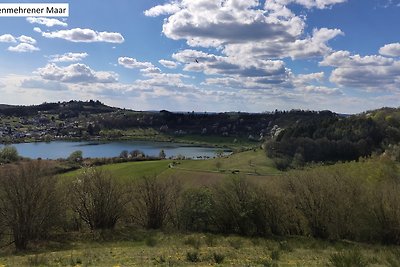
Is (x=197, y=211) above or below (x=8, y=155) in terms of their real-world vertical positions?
above

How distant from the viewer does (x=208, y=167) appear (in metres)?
114

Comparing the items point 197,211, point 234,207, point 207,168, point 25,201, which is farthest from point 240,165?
point 25,201

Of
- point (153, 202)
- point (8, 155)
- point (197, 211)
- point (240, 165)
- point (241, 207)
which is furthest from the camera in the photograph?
point (240, 165)

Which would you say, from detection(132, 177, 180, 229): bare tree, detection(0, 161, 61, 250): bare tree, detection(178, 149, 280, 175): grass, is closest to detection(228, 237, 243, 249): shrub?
detection(132, 177, 180, 229): bare tree

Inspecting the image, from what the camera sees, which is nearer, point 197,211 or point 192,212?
point 197,211

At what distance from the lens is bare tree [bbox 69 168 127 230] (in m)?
35.7

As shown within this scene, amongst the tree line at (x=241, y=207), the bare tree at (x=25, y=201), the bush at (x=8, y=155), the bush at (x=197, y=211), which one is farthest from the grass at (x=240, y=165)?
the bare tree at (x=25, y=201)

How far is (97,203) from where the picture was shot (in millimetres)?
35781

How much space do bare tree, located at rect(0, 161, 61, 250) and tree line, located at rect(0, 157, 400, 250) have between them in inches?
13.5

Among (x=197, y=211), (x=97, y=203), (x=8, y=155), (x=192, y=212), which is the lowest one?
(x=8, y=155)

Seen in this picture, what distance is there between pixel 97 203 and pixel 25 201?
28.1ft

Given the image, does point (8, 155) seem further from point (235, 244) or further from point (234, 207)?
point (235, 244)

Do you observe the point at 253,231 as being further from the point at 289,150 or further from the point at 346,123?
the point at 346,123

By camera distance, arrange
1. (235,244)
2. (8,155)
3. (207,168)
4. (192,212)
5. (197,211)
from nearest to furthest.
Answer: (235,244), (197,211), (192,212), (8,155), (207,168)
